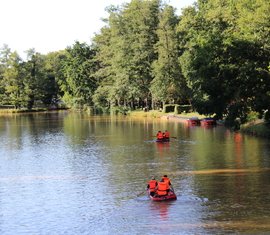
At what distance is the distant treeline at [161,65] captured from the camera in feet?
182

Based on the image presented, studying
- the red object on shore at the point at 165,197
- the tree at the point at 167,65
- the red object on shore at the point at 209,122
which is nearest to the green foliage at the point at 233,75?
the red object on shore at the point at 209,122

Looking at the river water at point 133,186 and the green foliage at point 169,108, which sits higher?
the green foliage at point 169,108

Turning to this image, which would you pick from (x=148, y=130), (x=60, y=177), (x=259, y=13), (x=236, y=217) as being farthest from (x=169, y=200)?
(x=148, y=130)

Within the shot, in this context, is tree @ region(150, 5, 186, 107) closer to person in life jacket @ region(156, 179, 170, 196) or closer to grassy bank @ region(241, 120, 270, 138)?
grassy bank @ region(241, 120, 270, 138)

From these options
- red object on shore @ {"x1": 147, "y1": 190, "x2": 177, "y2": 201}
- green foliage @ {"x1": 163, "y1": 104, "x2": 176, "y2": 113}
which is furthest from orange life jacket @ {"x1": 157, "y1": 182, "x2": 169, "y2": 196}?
green foliage @ {"x1": 163, "y1": 104, "x2": 176, "y2": 113}

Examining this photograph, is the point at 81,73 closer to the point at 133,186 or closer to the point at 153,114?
the point at 153,114

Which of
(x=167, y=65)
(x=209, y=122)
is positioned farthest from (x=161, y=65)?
(x=209, y=122)

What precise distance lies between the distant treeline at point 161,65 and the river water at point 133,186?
20.5ft

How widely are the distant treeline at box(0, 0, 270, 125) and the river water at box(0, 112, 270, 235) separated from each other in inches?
246

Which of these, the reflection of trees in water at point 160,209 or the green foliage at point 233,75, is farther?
the green foliage at point 233,75

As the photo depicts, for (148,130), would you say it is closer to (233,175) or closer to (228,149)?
(228,149)

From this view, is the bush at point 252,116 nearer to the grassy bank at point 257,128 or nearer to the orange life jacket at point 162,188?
the grassy bank at point 257,128

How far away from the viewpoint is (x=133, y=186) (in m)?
32.8

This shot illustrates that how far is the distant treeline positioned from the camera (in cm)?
5534
